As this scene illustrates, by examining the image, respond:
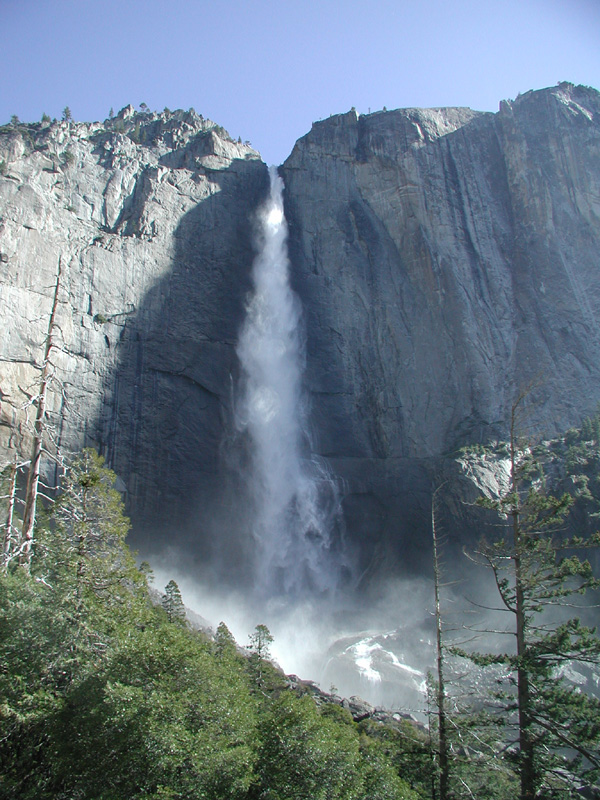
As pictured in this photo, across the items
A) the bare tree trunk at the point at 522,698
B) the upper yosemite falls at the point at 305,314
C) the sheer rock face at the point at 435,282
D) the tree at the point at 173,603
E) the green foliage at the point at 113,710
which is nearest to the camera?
the green foliage at the point at 113,710

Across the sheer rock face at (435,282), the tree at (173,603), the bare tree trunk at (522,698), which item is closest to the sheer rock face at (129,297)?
the sheer rock face at (435,282)

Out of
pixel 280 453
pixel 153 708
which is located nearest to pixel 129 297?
pixel 280 453

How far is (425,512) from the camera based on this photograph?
37344 mm

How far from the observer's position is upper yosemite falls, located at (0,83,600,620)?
35656 millimetres

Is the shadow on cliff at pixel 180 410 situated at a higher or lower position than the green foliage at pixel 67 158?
lower

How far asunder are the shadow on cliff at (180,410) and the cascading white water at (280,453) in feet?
4.79

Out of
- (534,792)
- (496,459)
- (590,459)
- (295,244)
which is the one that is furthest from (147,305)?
(534,792)

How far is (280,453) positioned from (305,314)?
11188 mm

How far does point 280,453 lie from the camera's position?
4034 cm

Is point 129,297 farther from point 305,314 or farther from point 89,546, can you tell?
point 89,546

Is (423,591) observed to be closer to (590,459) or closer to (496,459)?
(496,459)

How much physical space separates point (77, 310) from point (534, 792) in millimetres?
32528

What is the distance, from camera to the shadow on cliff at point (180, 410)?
35156 mm

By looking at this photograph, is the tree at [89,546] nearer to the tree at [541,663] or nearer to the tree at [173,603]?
the tree at [541,663]
